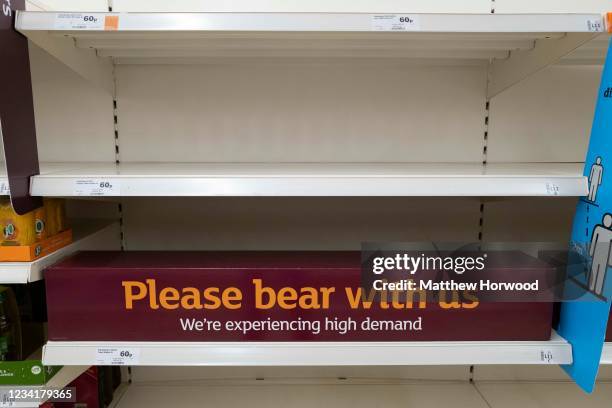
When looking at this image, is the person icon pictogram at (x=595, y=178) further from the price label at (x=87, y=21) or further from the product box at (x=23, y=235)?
the product box at (x=23, y=235)

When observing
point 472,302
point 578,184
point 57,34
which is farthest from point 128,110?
point 578,184

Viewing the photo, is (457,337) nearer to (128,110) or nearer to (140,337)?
(140,337)

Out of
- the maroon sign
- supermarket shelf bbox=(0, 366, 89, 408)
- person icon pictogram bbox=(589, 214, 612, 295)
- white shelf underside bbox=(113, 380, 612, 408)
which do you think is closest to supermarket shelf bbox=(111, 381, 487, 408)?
white shelf underside bbox=(113, 380, 612, 408)

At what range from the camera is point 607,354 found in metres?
0.95

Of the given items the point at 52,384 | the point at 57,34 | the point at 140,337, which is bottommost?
the point at 52,384

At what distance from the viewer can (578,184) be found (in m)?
0.90

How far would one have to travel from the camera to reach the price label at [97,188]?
2.89 feet

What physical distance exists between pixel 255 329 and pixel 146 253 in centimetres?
36

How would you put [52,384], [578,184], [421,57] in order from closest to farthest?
[578,184], [52,384], [421,57]

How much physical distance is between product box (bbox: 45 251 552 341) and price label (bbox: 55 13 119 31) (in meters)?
0.50

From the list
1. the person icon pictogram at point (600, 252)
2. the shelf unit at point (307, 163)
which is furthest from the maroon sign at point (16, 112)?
the person icon pictogram at point (600, 252)

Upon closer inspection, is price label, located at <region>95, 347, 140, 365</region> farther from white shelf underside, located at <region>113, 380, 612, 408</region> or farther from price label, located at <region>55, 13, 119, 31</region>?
price label, located at <region>55, 13, 119, 31</region>

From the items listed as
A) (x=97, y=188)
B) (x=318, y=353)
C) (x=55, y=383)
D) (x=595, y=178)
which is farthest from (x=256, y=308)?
(x=595, y=178)

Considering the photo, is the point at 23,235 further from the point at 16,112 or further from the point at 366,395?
the point at 366,395
